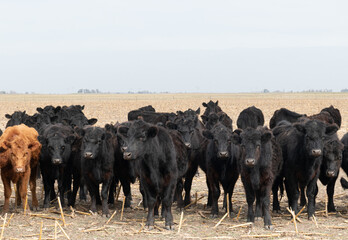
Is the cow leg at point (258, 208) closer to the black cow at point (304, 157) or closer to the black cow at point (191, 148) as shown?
the black cow at point (304, 157)

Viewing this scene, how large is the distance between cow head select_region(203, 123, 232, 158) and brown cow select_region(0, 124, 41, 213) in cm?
318

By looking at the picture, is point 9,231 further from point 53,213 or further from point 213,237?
point 213,237

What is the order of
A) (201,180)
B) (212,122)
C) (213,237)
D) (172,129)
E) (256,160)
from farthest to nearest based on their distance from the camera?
(201,180)
(212,122)
(172,129)
(256,160)
(213,237)

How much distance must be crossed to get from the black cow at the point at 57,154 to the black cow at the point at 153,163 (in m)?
1.73

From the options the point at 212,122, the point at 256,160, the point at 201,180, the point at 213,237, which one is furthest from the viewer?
the point at 201,180

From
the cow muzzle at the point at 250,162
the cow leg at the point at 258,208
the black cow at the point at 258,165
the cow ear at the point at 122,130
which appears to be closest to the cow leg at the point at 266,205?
the black cow at the point at 258,165

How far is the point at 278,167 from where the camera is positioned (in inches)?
324

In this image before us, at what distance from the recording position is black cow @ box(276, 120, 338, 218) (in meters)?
8.01

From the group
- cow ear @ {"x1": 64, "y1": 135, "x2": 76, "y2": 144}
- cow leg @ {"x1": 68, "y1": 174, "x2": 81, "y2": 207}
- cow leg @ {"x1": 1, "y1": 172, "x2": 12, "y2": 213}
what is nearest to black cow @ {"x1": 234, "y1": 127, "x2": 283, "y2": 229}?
cow ear @ {"x1": 64, "y1": 135, "x2": 76, "y2": 144}

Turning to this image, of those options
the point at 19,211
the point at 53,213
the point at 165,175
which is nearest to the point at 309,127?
the point at 165,175

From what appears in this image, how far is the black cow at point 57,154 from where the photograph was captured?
8.77 metres

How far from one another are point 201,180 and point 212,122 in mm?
1802

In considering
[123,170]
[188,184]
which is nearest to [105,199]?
[123,170]

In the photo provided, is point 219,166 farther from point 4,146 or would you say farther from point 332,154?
point 4,146
